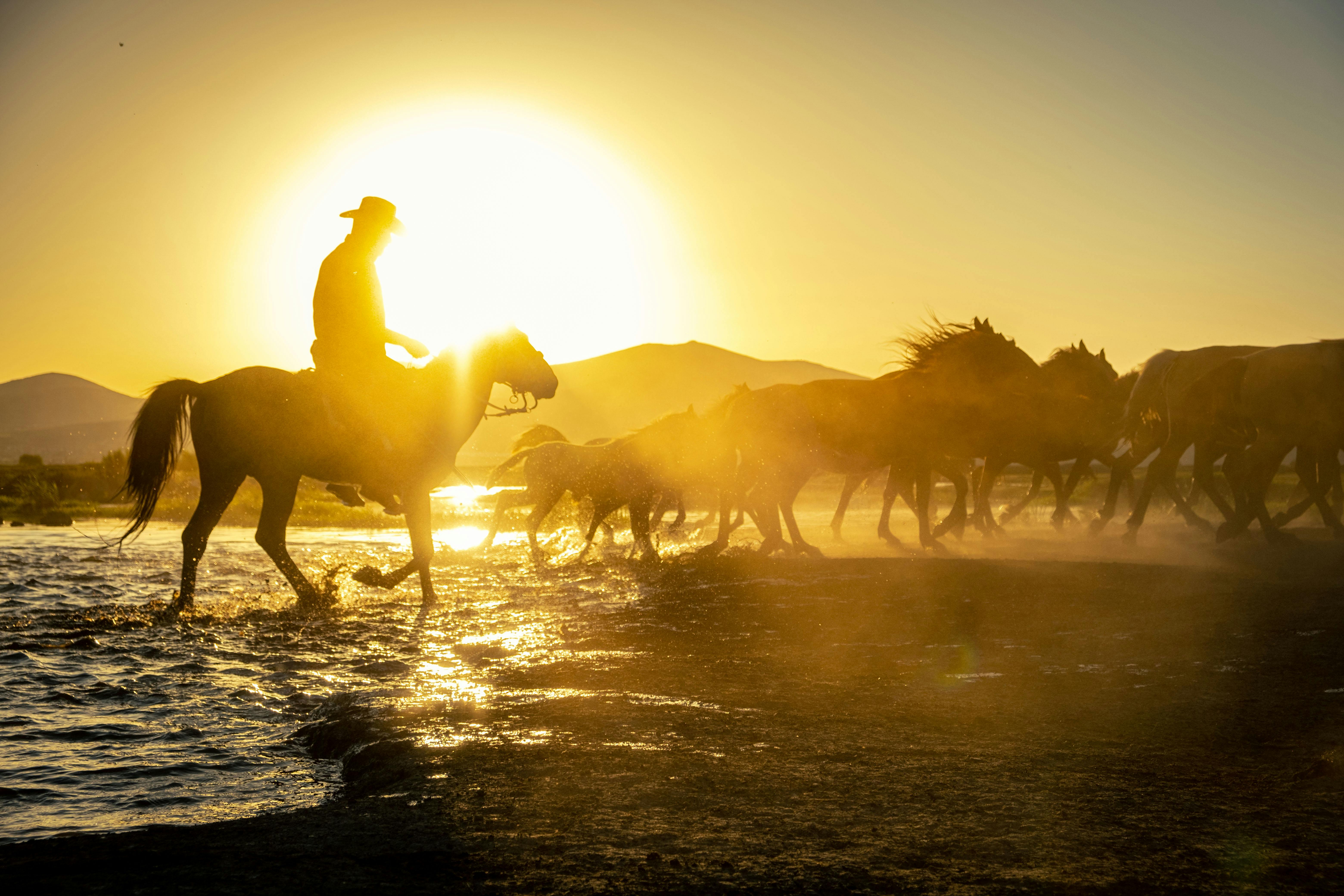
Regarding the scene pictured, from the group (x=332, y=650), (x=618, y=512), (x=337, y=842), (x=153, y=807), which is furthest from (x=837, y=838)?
(x=618, y=512)

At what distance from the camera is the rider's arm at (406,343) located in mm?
9820

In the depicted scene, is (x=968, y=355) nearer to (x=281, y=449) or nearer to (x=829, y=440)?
(x=829, y=440)

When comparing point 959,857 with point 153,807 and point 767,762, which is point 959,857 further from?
point 153,807

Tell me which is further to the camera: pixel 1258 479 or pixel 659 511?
pixel 659 511

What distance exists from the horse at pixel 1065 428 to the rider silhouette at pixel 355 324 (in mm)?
9990

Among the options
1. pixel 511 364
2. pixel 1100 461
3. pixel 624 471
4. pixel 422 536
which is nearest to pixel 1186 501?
pixel 1100 461

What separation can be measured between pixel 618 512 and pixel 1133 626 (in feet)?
55.8

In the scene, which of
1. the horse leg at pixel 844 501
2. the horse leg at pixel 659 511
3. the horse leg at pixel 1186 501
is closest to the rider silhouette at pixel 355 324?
the horse leg at pixel 659 511

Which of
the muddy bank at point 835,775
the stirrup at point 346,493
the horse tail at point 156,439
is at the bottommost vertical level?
the muddy bank at point 835,775

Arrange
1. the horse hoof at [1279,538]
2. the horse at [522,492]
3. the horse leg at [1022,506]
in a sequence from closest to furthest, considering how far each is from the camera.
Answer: the horse hoof at [1279,538] < the horse at [522,492] < the horse leg at [1022,506]

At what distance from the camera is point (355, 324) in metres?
9.45

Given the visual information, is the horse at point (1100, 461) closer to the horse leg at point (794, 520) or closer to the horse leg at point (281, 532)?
the horse leg at point (794, 520)

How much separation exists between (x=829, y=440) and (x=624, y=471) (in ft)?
10.2

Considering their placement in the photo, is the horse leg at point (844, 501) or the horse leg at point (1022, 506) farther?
the horse leg at point (1022, 506)
